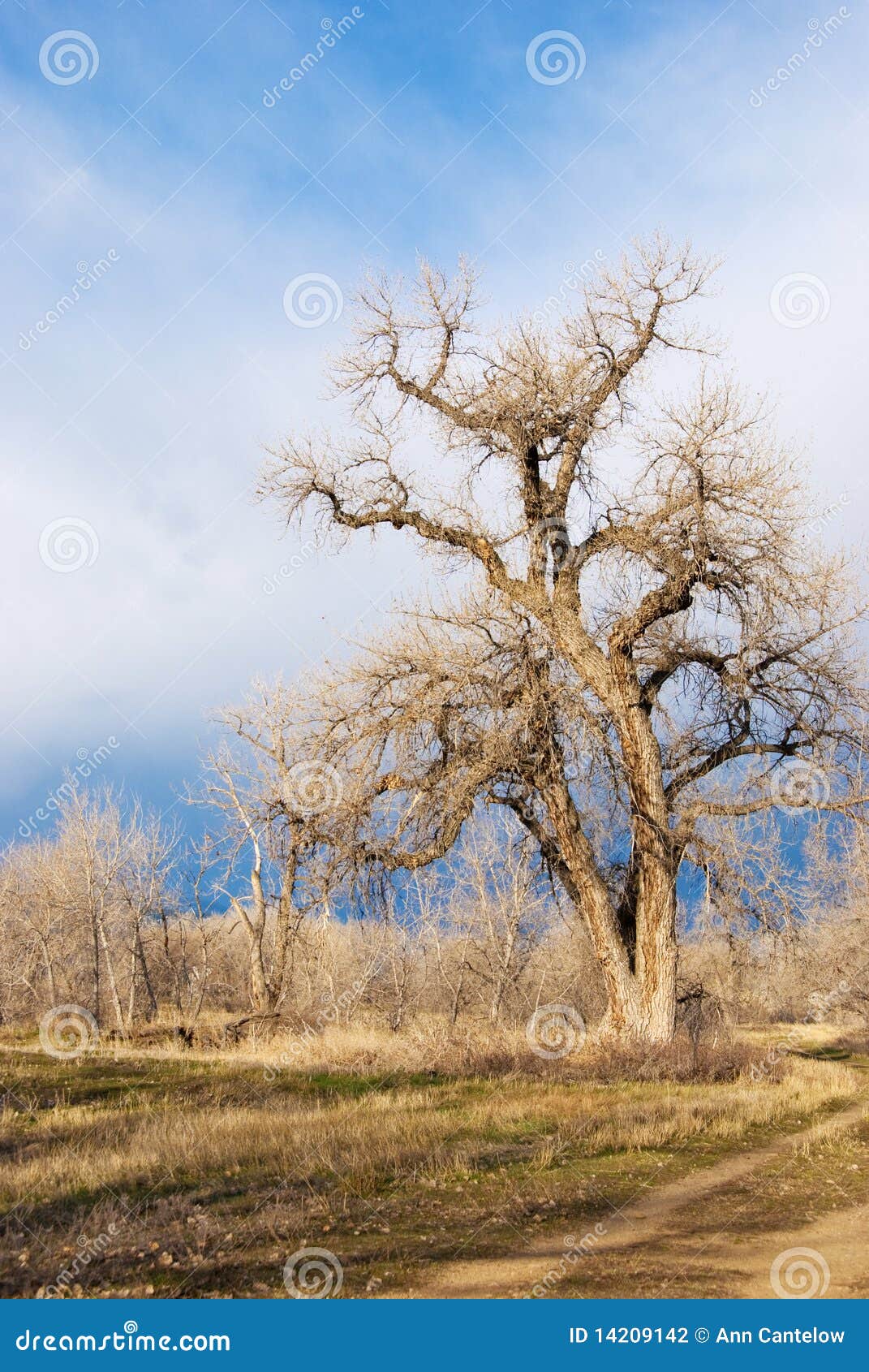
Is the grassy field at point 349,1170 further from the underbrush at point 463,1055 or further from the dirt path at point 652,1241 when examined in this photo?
the underbrush at point 463,1055

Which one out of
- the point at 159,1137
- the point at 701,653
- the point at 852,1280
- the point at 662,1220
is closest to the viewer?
the point at 852,1280

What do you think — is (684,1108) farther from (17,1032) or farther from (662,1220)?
(17,1032)

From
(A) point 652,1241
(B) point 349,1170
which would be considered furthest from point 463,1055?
(A) point 652,1241

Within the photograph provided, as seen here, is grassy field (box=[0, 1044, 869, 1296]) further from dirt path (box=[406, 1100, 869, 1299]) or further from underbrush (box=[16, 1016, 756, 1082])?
underbrush (box=[16, 1016, 756, 1082])

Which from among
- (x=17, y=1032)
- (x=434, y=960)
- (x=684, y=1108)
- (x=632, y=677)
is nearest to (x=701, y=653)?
(x=632, y=677)

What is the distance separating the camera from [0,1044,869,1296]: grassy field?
5.85 m

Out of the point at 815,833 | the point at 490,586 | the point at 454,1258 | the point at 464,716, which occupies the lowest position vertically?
the point at 454,1258

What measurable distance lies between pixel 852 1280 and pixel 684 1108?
5.87 metres

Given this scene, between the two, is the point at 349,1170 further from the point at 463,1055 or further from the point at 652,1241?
the point at 463,1055

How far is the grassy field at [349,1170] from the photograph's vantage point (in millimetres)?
5848

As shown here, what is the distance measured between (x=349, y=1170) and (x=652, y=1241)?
110 inches

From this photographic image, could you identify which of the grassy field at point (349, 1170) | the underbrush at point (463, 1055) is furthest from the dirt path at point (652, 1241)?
the underbrush at point (463, 1055)

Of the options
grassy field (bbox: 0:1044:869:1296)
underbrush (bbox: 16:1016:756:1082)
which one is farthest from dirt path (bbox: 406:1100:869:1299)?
underbrush (bbox: 16:1016:756:1082)

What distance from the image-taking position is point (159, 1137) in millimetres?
9625
